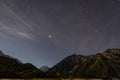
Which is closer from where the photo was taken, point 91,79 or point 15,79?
point 91,79

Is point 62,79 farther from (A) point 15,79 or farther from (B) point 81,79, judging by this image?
(A) point 15,79

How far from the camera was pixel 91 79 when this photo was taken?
1622 inches

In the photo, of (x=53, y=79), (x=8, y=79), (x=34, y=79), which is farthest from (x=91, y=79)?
(x=8, y=79)

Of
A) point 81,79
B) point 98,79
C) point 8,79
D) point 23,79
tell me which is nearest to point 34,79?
point 23,79

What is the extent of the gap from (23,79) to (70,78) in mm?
10746

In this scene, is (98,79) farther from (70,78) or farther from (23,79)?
(23,79)

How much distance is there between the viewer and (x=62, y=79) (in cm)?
4372

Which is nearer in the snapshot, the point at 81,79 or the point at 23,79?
the point at 81,79

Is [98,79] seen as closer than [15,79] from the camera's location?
Yes

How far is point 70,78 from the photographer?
43000 millimetres

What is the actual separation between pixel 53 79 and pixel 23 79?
7.10 m

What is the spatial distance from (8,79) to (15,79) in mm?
1673

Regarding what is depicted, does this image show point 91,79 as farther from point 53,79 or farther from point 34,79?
point 34,79

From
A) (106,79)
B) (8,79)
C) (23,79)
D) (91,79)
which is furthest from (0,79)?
(106,79)
